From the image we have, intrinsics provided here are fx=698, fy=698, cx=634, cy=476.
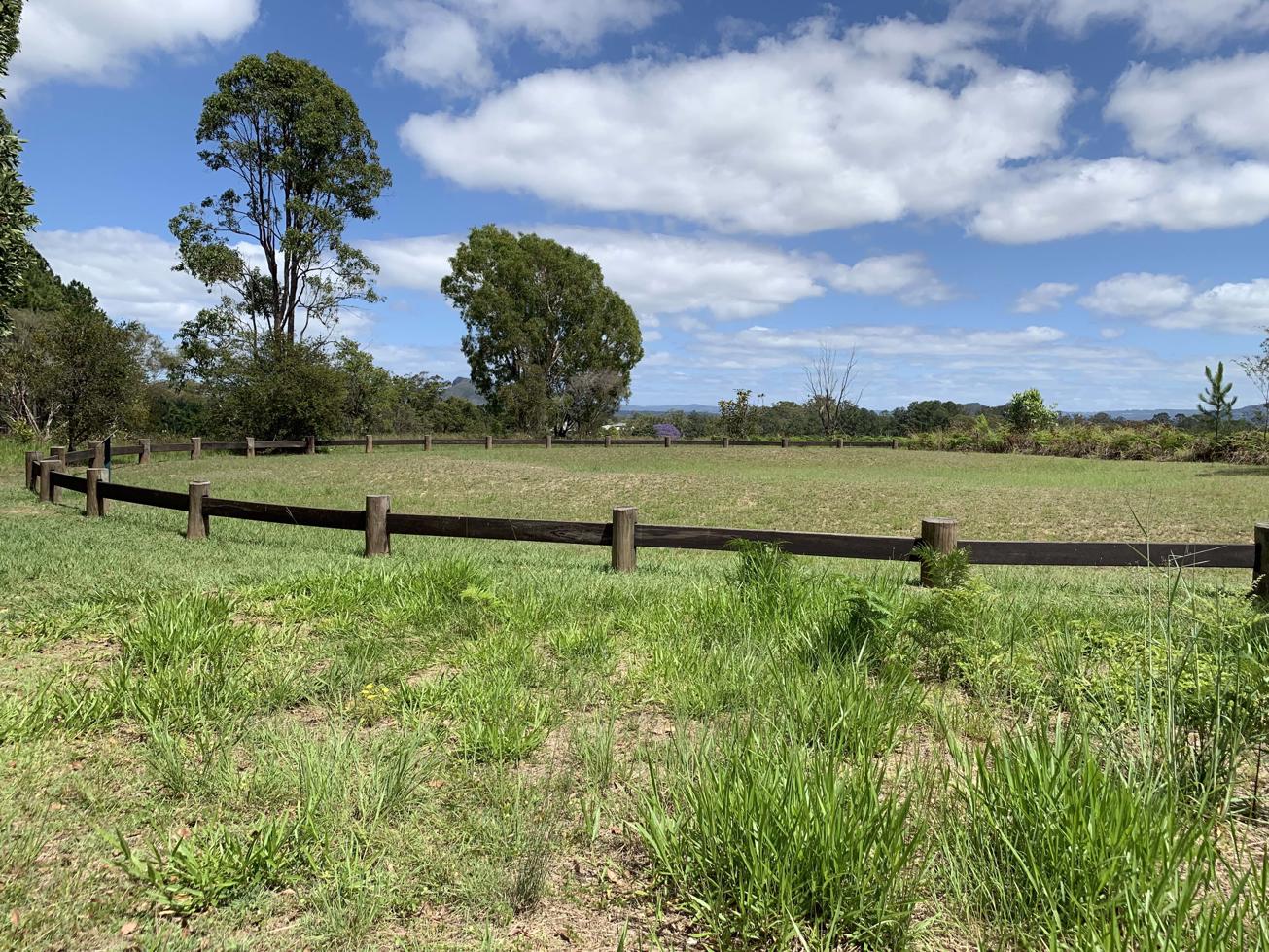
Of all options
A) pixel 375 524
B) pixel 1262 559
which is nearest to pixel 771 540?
pixel 1262 559

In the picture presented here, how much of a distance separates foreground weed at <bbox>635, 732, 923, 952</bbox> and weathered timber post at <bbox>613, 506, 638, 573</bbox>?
18.0ft

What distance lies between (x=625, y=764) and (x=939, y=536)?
465 centimetres

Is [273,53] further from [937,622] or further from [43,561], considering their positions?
[937,622]

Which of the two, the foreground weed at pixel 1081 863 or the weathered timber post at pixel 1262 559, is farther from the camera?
the weathered timber post at pixel 1262 559

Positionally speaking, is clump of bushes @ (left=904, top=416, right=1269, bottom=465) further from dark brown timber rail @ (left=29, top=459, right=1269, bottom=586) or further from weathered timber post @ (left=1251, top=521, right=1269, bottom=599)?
weathered timber post @ (left=1251, top=521, right=1269, bottom=599)

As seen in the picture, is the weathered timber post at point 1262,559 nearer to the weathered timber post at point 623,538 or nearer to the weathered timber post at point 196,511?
the weathered timber post at point 623,538

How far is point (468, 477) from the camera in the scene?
1930 cm

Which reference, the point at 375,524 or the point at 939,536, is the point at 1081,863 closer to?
the point at 939,536

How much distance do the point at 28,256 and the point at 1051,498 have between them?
18.6 metres

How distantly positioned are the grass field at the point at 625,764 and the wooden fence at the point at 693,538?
2.57 feet

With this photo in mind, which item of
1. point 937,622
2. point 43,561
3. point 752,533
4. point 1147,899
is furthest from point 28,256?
point 1147,899

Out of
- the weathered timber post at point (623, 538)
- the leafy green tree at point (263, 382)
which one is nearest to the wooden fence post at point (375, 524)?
the weathered timber post at point (623, 538)

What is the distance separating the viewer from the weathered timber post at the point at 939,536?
6602mm

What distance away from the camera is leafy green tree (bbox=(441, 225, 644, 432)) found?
44.5 m
